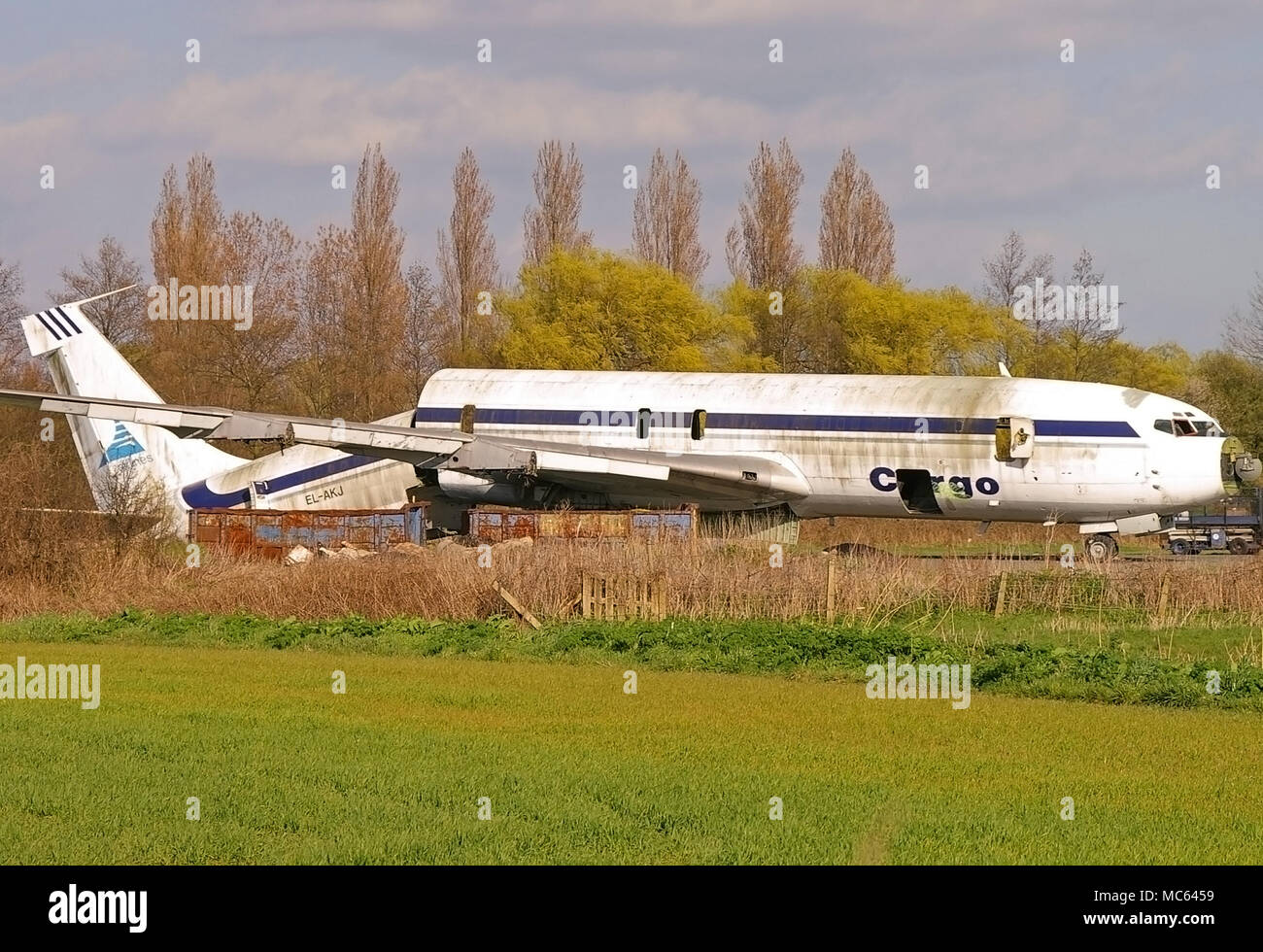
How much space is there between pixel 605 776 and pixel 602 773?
6.2 inches

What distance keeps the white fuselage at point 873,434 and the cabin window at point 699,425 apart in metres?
0.06

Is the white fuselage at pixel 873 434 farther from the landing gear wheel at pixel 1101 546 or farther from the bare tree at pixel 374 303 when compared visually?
the bare tree at pixel 374 303

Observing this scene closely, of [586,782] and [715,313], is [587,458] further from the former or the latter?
[715,313]

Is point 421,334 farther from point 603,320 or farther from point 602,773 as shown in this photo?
point 602,773

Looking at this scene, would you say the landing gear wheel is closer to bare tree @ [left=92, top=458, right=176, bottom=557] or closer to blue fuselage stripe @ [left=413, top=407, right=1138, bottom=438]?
blue fuselage stripe @ [left=413, top=407, right=1138, bottom=438]

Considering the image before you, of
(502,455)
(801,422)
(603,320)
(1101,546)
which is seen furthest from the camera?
(603,320)

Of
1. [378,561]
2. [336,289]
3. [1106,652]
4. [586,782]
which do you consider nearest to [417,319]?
[336,289]

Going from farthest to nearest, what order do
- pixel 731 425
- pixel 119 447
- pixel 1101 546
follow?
pixel 119 447, pixel 731 425, pixel 1101 546

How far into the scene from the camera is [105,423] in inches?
1768
